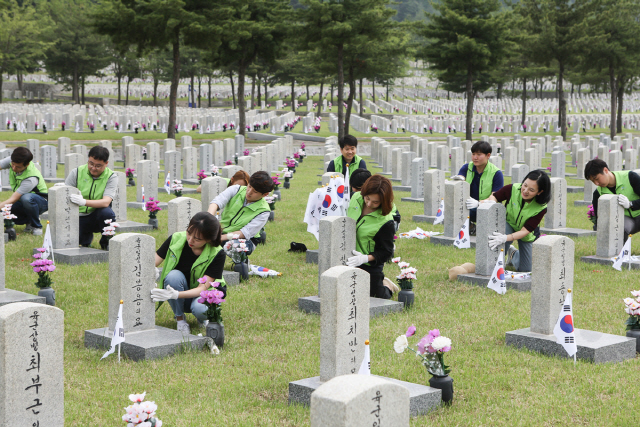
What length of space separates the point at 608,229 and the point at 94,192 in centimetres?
716

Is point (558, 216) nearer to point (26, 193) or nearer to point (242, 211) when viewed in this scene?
point (242, 211)

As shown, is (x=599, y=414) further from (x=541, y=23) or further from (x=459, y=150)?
(x=541, y=23)

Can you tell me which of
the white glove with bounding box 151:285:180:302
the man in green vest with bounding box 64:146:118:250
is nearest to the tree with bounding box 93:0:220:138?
the man in green vest with bounding box 64:146:118:250

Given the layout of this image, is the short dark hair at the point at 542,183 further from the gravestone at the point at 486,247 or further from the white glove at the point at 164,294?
the white glove at the point at 164,294

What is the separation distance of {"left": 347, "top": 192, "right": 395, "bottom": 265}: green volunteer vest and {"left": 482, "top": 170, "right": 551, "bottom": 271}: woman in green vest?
1.84 m

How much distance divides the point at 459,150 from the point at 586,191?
5.48 m

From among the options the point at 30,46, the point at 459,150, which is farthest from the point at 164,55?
the point at 459,150

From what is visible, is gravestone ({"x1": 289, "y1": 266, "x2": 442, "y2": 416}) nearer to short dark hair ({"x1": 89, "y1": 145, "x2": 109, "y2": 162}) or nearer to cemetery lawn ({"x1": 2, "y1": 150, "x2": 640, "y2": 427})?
cemetery lawn ({"x1": 2, "y1": 150, "x2": 640, "y2": 427})

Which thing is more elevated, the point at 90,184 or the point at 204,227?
the point at 90,184

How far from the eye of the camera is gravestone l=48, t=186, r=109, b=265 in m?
9.86

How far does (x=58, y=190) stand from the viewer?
9.89m

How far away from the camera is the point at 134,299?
6.42m

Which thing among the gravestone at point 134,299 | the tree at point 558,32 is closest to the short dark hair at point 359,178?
the gravestone at point 134,299

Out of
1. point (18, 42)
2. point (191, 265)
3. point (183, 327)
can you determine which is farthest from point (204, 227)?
point (18, 42)
